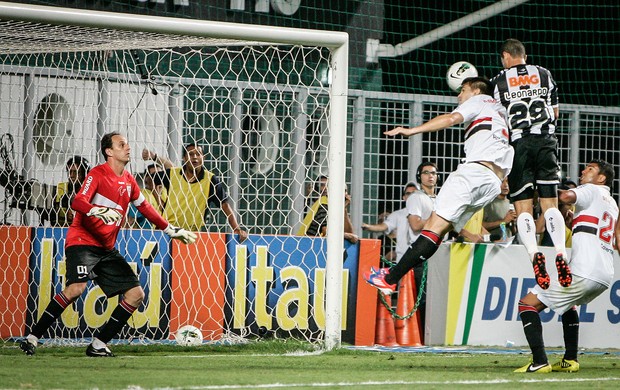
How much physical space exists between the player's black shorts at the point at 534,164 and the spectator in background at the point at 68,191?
4495mm

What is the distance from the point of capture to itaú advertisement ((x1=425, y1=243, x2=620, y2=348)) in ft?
38.4

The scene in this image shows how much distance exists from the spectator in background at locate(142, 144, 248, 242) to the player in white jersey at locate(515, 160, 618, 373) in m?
3.60

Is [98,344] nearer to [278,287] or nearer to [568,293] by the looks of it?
[278,287]

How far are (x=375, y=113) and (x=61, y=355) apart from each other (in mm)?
5296

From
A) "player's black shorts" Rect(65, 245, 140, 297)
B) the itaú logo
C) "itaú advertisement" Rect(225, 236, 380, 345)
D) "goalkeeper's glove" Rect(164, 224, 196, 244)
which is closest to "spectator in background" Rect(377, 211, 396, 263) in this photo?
"itaú advertisement" Rect(225, 236, 380, 345)

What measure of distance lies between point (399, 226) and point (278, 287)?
2.09m

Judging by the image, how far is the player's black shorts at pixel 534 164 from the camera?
9055 millimetres

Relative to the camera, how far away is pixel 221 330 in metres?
10.9

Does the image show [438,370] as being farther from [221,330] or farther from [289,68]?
[289,68]

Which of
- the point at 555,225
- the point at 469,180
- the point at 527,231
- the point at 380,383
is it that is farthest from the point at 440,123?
the point at 380,383

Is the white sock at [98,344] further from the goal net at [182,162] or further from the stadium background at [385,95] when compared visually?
the stadium background at [385,95]

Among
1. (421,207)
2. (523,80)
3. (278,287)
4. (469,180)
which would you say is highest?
(523,80)

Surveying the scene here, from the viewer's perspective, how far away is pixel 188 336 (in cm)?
1011

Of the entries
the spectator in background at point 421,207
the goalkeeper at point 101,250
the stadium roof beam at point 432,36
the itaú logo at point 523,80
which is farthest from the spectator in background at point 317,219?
the stadium roof beam at point 432,36
